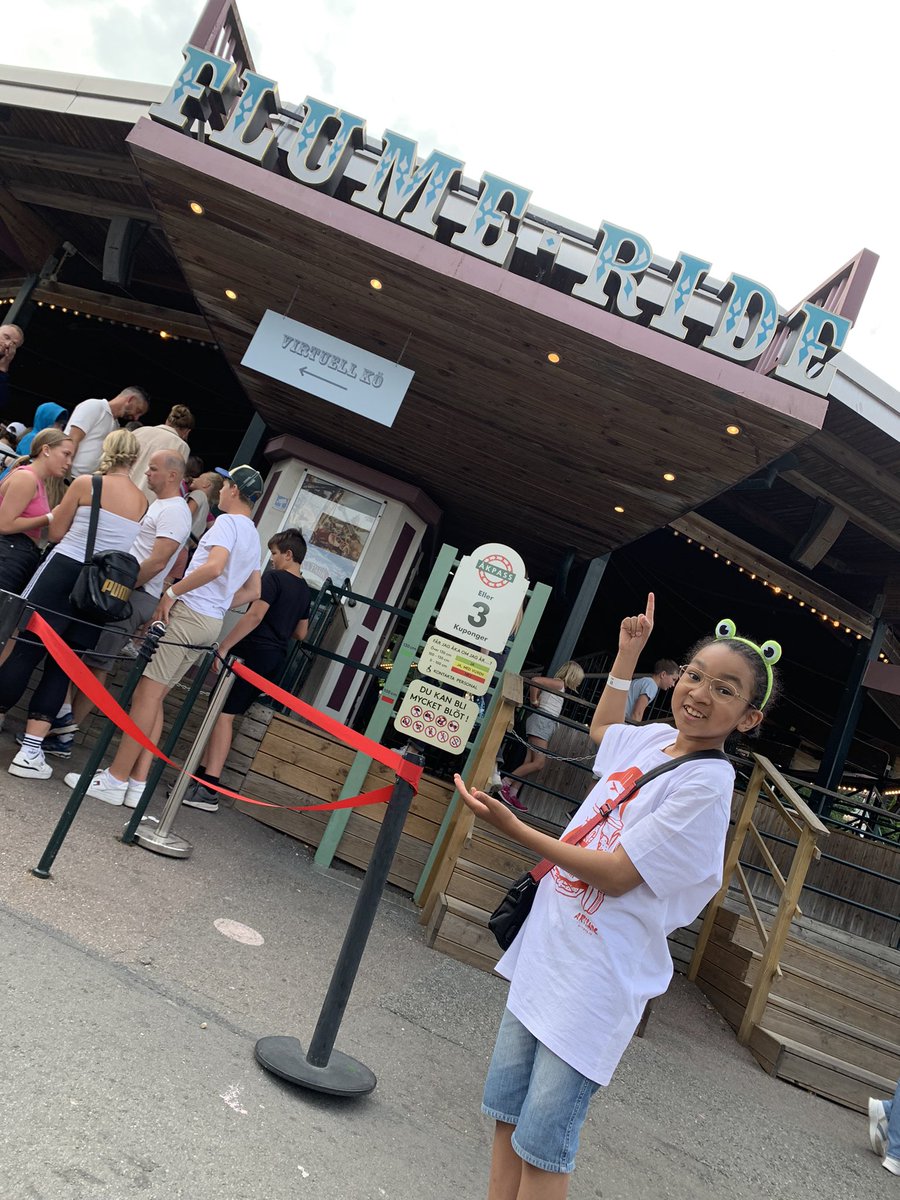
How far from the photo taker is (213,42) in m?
6.11

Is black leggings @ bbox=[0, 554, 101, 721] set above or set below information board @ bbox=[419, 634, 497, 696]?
below

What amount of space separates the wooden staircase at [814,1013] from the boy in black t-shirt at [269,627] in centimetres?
369

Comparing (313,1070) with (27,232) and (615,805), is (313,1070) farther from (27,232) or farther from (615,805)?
(27,232)

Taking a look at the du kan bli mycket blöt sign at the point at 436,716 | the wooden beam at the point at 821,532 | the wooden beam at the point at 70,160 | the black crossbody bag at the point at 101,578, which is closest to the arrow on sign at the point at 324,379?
the black crossbody bag at the point at 101,578

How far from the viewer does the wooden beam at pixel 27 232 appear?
1088 cm

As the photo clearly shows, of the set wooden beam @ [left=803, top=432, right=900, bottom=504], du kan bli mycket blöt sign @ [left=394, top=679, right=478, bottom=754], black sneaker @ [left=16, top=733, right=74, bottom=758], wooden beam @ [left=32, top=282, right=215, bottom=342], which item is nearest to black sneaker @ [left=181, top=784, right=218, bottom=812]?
black sneaker @ [left=16, top=733, right=74, bottom=758]

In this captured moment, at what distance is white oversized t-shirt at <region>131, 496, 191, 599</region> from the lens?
5.39m

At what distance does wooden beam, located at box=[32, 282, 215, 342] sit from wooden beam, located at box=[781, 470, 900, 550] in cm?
683

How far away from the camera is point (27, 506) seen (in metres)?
5.19

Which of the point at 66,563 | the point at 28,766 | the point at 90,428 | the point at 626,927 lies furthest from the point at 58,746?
the point at 626,927

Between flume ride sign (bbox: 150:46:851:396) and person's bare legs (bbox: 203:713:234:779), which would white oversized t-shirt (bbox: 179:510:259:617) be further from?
flume ride sign (bbox: 150:46:851:396)

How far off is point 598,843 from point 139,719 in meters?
3.75

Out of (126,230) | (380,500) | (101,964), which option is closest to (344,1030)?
(101,964)

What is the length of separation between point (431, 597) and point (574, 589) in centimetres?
701
